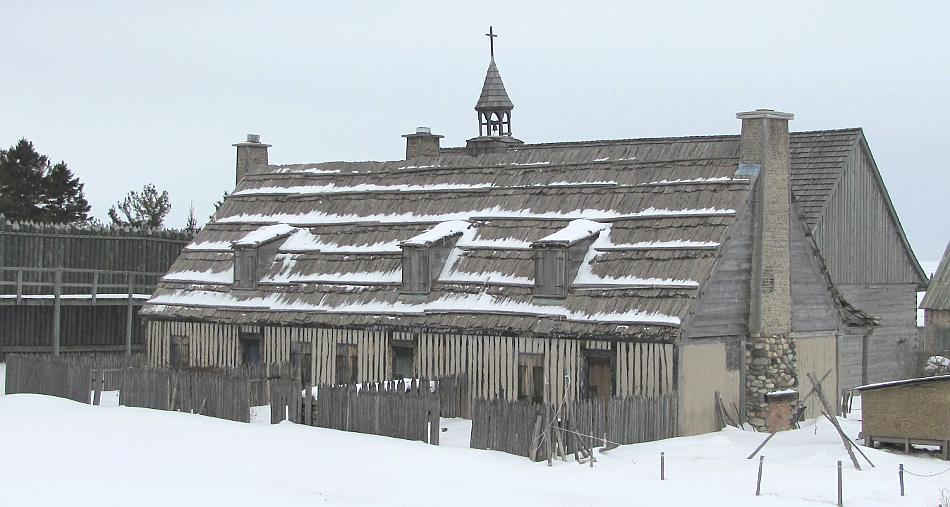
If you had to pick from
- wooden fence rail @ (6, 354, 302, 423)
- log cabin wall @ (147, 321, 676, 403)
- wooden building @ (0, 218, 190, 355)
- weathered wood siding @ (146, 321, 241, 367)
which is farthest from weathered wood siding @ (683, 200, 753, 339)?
wooden building @ (0, 218, 190, 355)

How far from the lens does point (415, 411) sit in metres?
26.8

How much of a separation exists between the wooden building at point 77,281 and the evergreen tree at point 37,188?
625 inches

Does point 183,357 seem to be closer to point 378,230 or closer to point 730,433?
point 378,230

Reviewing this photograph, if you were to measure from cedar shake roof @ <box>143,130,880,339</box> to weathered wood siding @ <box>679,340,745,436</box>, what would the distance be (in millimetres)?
1137

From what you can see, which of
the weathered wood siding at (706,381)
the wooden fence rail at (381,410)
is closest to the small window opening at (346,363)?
the wooden fence rail at (381,410)

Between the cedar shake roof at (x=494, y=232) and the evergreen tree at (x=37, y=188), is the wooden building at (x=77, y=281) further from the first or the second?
the evergreen tree at (x=37, y=188)

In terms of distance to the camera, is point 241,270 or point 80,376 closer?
point 80,376

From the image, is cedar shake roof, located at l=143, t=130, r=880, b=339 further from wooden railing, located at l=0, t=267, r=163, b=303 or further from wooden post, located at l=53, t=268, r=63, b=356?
wooden railing, located at l=0, t=267, r=163, b=303

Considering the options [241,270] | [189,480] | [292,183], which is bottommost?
[189,480]

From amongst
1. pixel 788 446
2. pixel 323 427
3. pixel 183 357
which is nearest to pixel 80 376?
pixel 183 357

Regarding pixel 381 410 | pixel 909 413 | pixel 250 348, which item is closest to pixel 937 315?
pixel 909 413

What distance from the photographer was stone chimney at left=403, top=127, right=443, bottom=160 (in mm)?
40188

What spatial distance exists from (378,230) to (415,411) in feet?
31.6

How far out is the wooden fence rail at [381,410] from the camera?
26.6 meters
